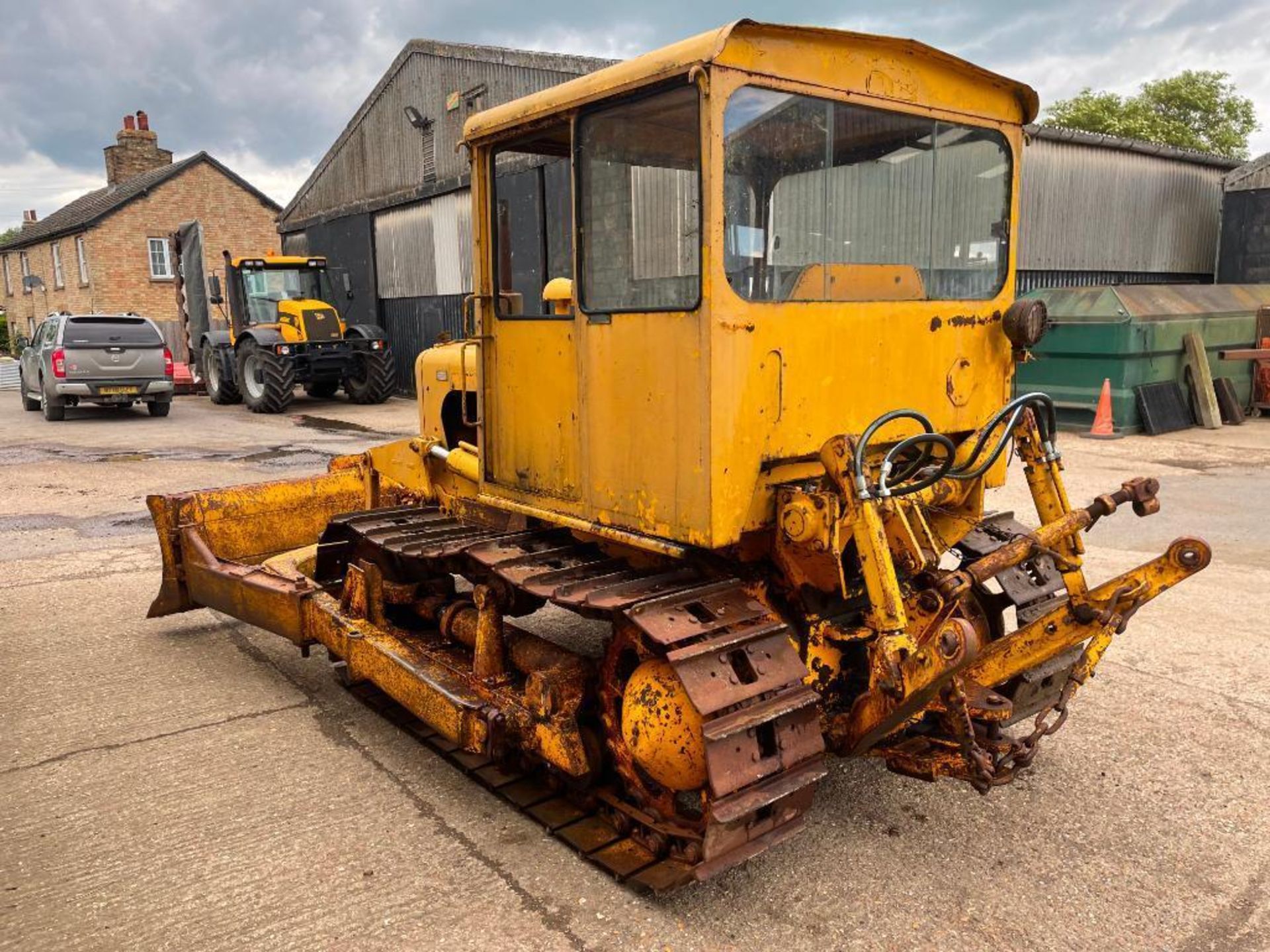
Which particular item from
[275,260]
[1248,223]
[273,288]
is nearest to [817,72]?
[275,260]

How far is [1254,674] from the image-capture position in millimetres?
4750

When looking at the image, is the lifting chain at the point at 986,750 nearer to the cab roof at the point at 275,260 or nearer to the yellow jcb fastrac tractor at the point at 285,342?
the yellow jcb fastrac tractor at the point at 285,342

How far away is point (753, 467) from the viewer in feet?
10.0

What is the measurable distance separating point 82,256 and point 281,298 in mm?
16966

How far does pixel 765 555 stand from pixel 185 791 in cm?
244

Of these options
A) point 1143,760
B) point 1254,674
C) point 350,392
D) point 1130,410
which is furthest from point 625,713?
point 350,392

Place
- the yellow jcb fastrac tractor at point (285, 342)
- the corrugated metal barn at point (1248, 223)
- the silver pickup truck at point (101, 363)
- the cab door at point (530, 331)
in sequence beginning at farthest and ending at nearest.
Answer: the corrugated metal barn at point (1248, 223) < the yellow jcb fastrac tractor at point (285, 342) < the silver pickup truck at point (101, 363) < the cab door at point (530, 331)

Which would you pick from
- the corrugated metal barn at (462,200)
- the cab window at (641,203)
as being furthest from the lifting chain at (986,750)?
the corrugated metal barn at (462,200)

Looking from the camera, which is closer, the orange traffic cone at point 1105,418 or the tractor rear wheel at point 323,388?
the orange traffic cone at point 1105,418

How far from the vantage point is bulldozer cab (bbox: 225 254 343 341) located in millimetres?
17578

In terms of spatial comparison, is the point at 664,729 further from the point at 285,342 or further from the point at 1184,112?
the point at 1184,112

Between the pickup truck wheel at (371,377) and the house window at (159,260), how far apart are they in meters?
16.5

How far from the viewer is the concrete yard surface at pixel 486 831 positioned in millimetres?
2914

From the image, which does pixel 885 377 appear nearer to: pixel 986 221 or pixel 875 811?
pixel 986 221
